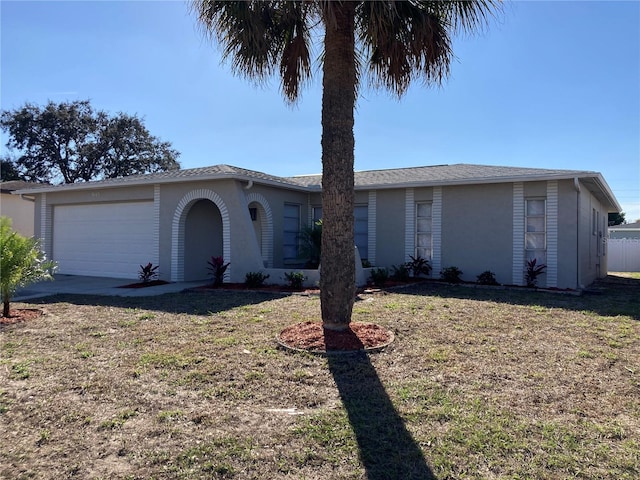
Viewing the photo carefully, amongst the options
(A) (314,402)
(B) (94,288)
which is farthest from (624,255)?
(A) (314,402)

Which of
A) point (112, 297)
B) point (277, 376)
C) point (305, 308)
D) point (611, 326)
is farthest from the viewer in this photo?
point (112, 297)

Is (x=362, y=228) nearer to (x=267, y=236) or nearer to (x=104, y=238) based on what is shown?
(x=267, y=236)

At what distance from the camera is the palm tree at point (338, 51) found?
19.9ft

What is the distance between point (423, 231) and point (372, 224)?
1.65 meters

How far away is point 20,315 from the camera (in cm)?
795

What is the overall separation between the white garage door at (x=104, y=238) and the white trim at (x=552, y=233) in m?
11.4

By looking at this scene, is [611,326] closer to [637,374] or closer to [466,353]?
Answer: [637,374]

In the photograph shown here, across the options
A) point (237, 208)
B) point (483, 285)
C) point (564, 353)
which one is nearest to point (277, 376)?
point (564, 353)

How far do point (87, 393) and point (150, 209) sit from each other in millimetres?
10663

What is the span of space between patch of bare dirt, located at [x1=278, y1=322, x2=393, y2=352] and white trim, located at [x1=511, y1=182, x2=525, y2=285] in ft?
23.9

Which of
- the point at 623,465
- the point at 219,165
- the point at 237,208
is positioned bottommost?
the point at 623,465

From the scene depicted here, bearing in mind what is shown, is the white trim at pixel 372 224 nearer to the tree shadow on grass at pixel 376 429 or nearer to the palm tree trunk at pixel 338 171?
the palm tree trunk at pixel 338 171

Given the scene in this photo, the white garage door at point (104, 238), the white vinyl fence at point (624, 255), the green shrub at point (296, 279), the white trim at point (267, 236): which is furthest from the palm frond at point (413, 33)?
the white vinyl fence at point (624, 255)

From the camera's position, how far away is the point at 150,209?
1428 centimetres
